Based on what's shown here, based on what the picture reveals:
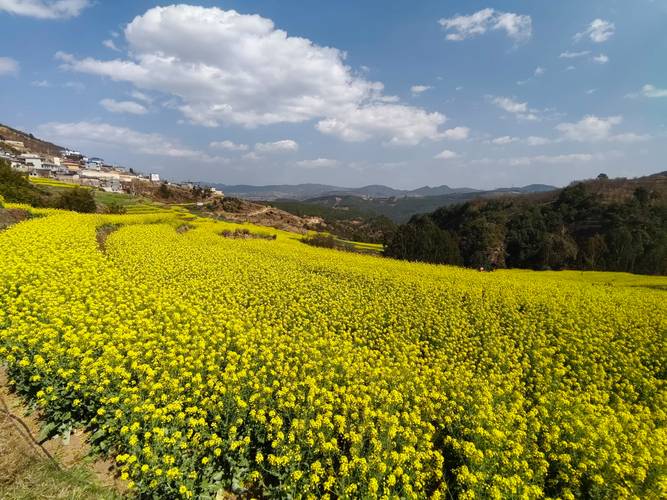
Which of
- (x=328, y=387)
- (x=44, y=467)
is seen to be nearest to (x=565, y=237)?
(x=328, y=387)

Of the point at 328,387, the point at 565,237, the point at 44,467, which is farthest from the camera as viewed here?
the point at 565,237

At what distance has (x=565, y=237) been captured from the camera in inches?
1922

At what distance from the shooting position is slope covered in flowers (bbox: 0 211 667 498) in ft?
15.6

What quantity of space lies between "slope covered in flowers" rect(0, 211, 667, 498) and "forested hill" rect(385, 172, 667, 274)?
2396 cm

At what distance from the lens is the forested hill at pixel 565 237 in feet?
124

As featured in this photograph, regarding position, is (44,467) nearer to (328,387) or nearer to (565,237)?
(328,387)

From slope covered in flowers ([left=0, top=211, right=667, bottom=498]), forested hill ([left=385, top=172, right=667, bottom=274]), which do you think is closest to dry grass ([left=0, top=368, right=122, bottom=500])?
slope covered in flowers ([left=0, top=211, right=667, bottom=498])

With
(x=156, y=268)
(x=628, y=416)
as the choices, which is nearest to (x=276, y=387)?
(x=628, y=416)

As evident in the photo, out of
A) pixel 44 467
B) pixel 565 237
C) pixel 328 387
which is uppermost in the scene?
pixel 565 237

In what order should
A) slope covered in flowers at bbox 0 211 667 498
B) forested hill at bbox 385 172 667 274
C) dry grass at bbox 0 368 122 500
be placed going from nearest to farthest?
1. dry grass at bbox 0 368 122 500
2. slope covered in flowers at bbox 0 211 667 498
3. forested hill at bbox 385 172 667 274

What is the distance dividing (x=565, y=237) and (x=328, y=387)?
5448cm

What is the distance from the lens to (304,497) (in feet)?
14.7

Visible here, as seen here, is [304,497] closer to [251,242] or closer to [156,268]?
[156,268]

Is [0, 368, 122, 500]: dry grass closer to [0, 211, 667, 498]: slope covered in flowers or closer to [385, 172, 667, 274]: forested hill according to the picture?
[0, 211, 667, 498]: slope covered in flowers
